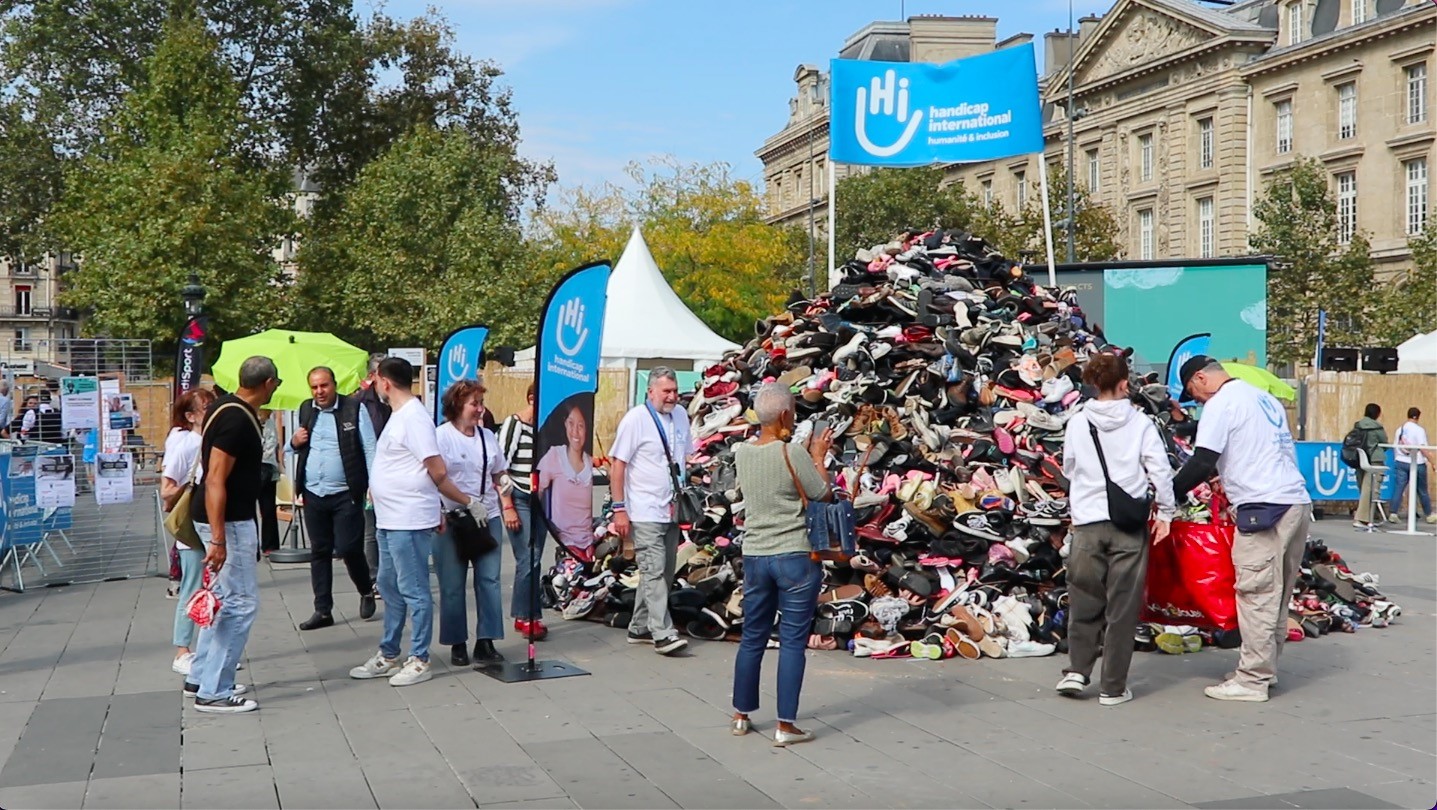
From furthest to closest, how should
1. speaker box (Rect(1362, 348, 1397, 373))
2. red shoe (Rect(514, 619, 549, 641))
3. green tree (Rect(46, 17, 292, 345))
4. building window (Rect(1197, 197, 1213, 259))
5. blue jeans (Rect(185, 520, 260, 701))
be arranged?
1. building window (Rect(1197, 197, 1213, 259))
2. green tree (Rect(46, 17, 292, 345))
3. speaker box (Rect(1362, 348, 1397, 373))
4. red shoe (Rect(514, 619, 549, 641))
5. blue jeans (Rect(185, 520, 260, 701))

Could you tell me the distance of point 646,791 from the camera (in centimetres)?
589

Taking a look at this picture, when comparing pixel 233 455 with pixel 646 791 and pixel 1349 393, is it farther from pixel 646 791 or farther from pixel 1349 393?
pixel 1349 393

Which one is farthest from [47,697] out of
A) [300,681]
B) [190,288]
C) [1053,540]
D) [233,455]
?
[190,288]

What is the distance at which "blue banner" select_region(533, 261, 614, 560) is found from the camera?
8328 mm

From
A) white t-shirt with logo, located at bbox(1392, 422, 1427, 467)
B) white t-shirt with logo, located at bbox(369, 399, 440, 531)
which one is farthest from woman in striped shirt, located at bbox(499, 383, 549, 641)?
white t-shirt with logo, located at bbox(1392, 422, 1427, 467)

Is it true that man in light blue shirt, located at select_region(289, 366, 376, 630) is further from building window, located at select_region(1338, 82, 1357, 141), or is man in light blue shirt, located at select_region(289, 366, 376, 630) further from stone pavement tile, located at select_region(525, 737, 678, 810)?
building window, located at select_region(1338, 82, 1357, 141)

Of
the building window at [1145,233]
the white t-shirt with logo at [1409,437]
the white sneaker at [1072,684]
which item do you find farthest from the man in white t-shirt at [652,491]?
the building window at [1145,233]

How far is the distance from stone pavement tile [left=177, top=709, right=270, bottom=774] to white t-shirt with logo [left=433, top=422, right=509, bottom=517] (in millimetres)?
1748

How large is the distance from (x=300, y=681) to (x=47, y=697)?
1342mm

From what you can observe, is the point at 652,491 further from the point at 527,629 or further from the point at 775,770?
the point at 775,770

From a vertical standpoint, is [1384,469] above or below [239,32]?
below

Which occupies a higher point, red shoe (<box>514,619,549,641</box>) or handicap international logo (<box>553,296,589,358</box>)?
handicap international logo (<box>553,296,589,358</box>)

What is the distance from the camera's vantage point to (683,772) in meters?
6.20

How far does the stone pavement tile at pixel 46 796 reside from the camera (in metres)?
5.77
